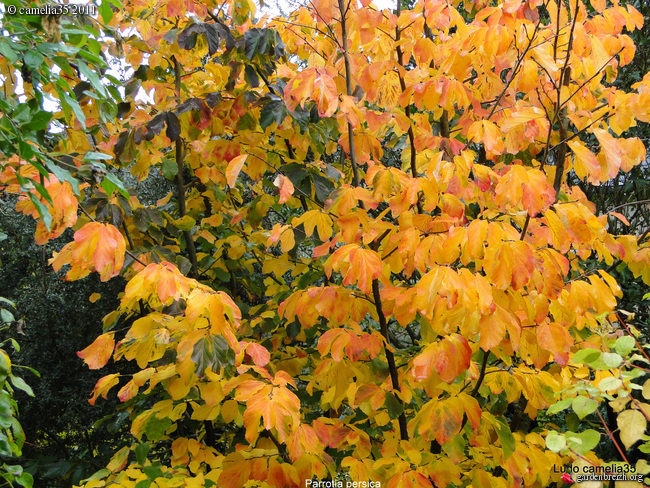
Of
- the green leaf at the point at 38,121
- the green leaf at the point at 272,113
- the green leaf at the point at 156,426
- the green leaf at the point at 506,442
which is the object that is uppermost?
the green leaf at the point at 272,113

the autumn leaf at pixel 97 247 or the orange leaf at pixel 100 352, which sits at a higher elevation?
the autumn leaf at pixel 97 247

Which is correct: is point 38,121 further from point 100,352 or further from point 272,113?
point 272,113

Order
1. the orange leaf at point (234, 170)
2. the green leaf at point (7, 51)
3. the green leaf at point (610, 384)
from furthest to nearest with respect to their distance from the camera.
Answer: the orange leaf at point (234, 170)
the green leaf at point (7, 51)
the green leaf at point (610, 384)

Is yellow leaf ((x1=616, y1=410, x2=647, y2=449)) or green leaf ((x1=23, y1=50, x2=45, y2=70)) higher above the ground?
green leaf ((x1=23, y1=50, x2=45, y2=70))

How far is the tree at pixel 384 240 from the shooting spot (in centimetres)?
139

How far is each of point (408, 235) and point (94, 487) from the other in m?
1.50

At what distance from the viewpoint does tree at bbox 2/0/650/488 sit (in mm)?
1393

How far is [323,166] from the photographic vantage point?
7.80 feet

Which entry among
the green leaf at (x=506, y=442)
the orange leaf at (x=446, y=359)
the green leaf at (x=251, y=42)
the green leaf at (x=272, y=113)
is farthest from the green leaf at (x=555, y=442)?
the green leaf at (x=251, y=42)

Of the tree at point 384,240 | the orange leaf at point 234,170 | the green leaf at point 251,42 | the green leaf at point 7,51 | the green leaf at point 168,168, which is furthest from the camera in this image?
the green leaf at point 168,168

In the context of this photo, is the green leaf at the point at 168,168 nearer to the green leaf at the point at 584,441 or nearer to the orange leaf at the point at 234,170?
the orange leaf at the point at 234,170

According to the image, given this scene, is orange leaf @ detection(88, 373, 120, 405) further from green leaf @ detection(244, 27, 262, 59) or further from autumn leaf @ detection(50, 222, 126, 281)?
green leaf @ detection(244, 27, 262, 59)

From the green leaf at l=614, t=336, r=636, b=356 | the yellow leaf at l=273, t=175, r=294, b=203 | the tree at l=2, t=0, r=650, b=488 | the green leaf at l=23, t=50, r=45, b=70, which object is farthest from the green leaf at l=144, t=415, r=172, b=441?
the green leaf at l=614, t=336, r=636, b=356

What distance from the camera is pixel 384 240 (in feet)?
6.61
